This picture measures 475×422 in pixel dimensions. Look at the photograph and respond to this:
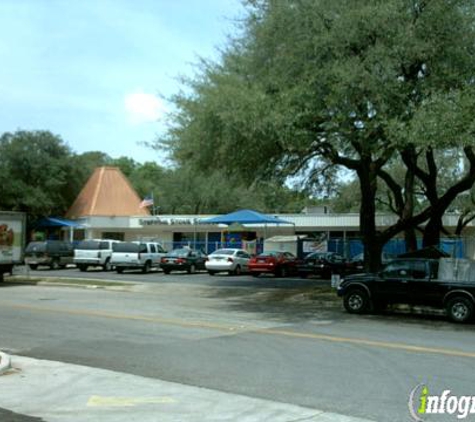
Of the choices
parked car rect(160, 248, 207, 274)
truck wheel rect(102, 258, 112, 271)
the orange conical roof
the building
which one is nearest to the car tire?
parked car rect(160, 248, 207, 274)

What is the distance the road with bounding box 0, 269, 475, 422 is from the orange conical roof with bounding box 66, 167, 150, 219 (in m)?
33.6

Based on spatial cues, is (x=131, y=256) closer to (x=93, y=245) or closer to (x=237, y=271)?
(x=93, y=245)

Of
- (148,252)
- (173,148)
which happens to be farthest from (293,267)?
(173,148)

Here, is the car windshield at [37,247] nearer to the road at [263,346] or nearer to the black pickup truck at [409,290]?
the road at [263,346]

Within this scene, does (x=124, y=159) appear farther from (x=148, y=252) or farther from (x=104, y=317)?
(x=104, y=317)

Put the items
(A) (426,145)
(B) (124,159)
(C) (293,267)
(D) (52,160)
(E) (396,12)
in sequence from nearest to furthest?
(A) (426,145), (E) (396,12), (C) (293,267), (D) (52,160), (B) (124,159)

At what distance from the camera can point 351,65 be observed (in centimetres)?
1641

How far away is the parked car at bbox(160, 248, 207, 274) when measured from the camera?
124 feet

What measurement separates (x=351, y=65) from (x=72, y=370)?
33.0ft

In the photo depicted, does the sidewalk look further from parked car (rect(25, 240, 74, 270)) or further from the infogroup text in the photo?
parked car (rect(25, 240, 74, 270))

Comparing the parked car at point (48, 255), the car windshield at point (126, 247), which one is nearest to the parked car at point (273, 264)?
the car windshield at point (126, 247)

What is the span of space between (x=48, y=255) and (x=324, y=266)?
54.0 ft

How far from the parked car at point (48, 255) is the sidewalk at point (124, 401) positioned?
31622mm

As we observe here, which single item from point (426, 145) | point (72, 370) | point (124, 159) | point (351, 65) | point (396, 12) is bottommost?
point (72, 370)
